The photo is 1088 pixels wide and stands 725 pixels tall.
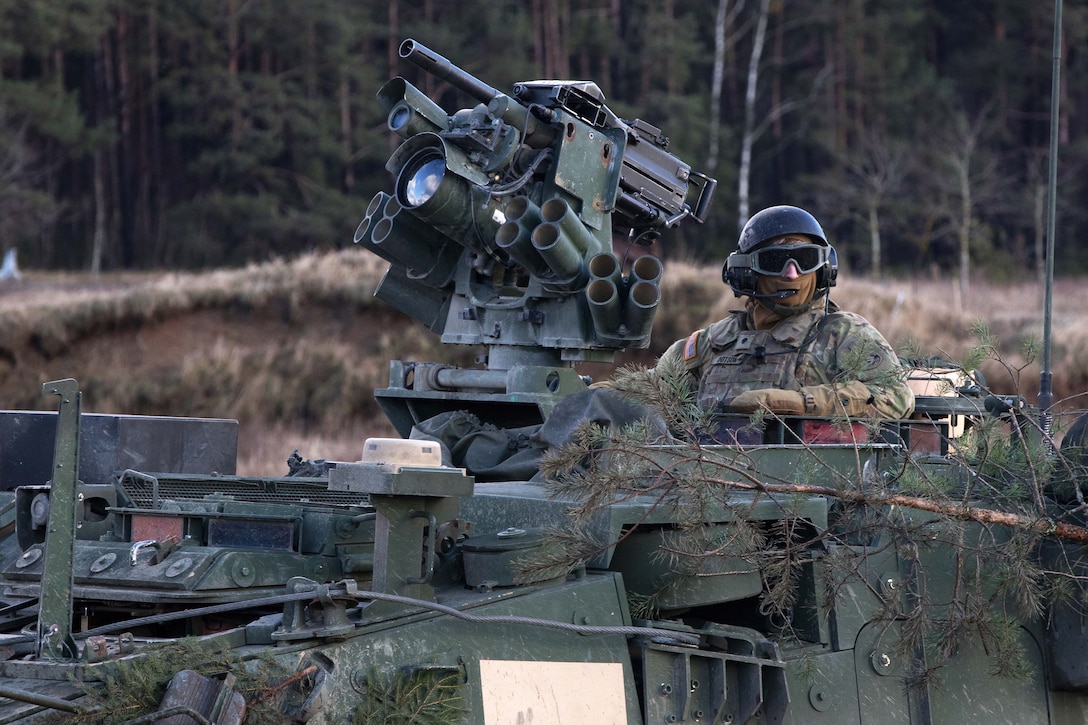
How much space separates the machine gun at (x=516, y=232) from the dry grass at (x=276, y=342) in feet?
33.0

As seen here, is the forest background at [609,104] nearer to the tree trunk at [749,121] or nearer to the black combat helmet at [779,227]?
the tree trunk at [749,121]

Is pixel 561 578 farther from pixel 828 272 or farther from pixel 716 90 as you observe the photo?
pixel 716 90

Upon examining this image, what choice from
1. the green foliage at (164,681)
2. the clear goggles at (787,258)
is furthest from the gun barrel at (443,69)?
the green foliage at (164,681)

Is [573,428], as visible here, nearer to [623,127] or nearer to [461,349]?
[623,127]

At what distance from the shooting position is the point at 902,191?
31641 mm

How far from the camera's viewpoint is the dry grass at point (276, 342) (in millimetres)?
18516

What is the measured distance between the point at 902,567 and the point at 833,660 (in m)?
0.46

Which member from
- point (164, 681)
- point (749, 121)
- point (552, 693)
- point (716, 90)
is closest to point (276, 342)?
point (716, 90)

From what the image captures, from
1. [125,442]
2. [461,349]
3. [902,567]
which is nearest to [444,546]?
[902,567]

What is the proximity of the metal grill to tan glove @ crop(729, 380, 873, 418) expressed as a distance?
4.96ft

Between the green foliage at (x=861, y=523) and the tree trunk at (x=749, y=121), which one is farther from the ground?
the tree trunk at (x=749, y=121)

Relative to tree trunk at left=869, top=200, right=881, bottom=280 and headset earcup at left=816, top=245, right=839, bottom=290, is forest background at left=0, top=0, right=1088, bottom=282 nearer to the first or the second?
tree trunk at left=869, top=200, right=881, bottom=280

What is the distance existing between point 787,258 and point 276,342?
1405 centimetres

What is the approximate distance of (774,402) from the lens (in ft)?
19.1
